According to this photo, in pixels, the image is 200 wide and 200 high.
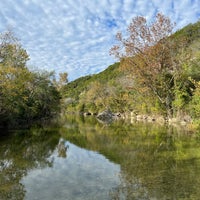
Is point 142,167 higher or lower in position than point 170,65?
lower

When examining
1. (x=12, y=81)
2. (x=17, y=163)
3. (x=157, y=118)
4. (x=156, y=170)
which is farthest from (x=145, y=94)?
(x=156, y=170)

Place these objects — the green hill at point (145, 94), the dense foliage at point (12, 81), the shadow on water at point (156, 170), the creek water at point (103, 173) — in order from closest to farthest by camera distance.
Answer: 1. the shadow on water at point (156, 170)
2. the creek water at point (103, 173)
3. the dense foliage at point (12, 81)
4. the green hill at point (145, 94)

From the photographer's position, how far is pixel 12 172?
42.7 feet

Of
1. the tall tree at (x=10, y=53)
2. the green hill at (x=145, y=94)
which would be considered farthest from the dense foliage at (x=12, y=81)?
the green hill at (x=145, y=94)

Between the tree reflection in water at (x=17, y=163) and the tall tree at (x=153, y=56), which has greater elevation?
the tall tree at (x=153, y=56)

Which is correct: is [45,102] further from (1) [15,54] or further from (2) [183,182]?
(2) [183,182]

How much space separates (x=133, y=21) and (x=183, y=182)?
32648mm

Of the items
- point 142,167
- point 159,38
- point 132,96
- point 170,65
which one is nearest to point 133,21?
point 159,38

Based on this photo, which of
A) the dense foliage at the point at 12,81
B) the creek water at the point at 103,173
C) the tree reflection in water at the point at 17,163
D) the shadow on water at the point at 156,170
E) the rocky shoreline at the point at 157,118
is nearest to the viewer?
the shadow on water at the point at 156,170

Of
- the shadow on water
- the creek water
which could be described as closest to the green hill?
the shadow on water

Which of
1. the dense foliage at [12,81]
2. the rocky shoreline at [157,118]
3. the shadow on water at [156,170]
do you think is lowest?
the shadow on water at [156,170]

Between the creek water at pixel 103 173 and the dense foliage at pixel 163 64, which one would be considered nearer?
the creek water at pixel 103 173

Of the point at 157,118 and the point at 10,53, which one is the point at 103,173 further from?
the point at 157,118

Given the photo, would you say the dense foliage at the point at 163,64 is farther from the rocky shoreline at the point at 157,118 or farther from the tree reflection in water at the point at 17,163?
the tree reflection in water at the point at 17,163
